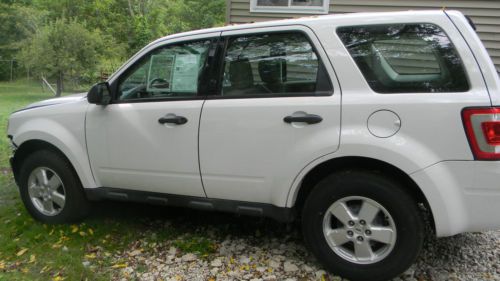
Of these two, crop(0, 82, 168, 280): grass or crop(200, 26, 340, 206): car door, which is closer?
crop(200, 26, 340, 206): car door

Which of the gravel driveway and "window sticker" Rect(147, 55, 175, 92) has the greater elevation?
"window sticker" Rect(147, 55, 175, 92)

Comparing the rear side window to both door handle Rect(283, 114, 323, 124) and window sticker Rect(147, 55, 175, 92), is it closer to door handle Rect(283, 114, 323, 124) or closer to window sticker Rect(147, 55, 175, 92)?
door handle Rect(283, 114, 323, 124)

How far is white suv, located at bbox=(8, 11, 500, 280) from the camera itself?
104 inches

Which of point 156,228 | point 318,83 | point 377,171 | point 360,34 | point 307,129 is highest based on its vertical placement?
point 360,34

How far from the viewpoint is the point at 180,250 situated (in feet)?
12.1

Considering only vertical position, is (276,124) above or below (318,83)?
below

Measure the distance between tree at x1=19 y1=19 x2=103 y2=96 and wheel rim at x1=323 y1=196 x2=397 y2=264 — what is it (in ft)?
62.0

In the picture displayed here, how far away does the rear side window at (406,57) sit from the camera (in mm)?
2676

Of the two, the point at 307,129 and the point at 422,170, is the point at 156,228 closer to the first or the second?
the point at 307,129

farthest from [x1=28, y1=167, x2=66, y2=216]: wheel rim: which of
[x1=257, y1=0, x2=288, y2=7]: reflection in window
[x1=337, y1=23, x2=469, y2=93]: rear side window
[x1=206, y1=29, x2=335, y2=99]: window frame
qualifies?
[x1=257, y1=0, x2=288, y2=7]: reflection in window

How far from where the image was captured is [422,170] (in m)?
2.67

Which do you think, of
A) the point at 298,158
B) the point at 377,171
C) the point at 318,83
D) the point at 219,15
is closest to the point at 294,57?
the point at 318,83

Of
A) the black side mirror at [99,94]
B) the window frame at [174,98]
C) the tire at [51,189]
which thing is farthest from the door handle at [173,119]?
the tire at [51,189]

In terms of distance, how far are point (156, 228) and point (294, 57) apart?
210 centimetres
